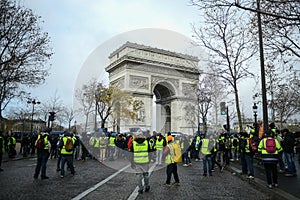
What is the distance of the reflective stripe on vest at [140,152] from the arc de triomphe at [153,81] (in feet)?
101

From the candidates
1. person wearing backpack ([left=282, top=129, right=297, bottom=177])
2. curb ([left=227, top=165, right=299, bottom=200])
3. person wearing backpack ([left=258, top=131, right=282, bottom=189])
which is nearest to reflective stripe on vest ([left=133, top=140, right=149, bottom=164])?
curb ([left=227, top=165, right=299, bottom=200])

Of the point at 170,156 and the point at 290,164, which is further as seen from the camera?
the point at 290,164

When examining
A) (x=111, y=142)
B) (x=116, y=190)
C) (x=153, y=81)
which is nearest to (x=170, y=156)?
(x=116, y=190)

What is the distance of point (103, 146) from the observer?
50.7ft

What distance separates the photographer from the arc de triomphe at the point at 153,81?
133 feet

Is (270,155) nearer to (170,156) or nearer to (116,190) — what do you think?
(170,156)

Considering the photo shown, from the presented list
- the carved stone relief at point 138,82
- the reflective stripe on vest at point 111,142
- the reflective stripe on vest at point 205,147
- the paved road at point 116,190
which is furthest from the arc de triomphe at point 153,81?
the paved road at point 116,190

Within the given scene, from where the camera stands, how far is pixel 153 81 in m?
43.9

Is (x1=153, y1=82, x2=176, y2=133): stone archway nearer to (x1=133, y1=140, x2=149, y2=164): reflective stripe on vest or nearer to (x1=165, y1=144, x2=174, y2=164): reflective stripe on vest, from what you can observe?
(x1=165, y1=144, x2=174, y2=164): reflective stripe on vest

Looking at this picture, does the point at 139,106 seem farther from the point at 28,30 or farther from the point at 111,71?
the point at 28,30

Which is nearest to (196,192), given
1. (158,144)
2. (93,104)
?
(158,144)

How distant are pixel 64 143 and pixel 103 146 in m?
5.76

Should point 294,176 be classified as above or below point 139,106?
below

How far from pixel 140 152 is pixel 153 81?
1469 inches
